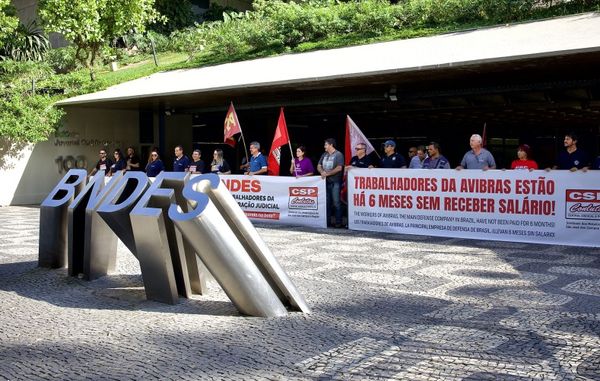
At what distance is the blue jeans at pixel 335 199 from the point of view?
1325 centimetres

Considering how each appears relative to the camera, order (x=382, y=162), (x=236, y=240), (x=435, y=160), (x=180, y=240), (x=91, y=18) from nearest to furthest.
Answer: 1. (x=236, y=240)
2. (x=180, y=240)
3. (x=435, y=160)
4. (x=382, y=162)
5. (x=91, y=18)

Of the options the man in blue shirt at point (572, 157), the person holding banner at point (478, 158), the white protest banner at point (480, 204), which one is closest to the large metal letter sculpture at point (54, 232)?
the white protest banner at point (480, 204)

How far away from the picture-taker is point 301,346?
516 cm

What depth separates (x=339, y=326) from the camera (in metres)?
5.75

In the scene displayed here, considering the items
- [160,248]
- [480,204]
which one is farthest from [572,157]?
[160,248]

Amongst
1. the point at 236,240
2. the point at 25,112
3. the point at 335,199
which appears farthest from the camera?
the point at 25,112

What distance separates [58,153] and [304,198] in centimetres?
1179

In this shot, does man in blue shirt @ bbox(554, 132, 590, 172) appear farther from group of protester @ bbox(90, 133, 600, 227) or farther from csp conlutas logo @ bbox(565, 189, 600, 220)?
csp conlutas logo @ bbox(565, 189, 600, 220)

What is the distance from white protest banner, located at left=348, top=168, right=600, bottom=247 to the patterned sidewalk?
1491 millimetres

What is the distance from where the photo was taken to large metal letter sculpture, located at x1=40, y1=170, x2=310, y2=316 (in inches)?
238

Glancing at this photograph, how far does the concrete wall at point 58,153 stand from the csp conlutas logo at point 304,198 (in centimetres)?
1107

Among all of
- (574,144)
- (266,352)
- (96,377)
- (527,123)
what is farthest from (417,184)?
(527,123)

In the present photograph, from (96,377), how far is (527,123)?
73.1ft

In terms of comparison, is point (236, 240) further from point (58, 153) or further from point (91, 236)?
point (58, 153)
